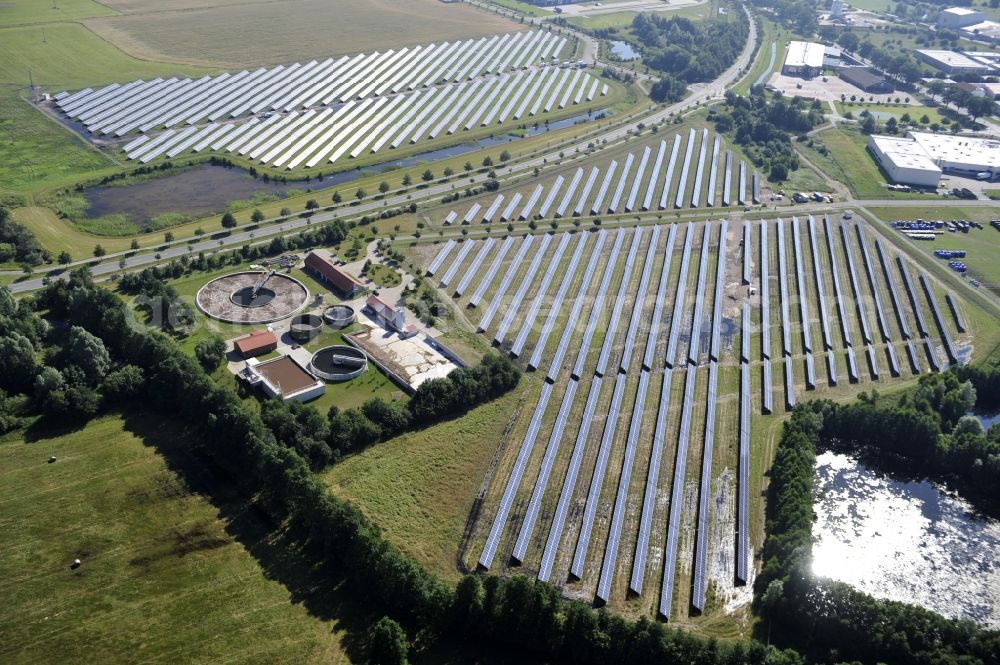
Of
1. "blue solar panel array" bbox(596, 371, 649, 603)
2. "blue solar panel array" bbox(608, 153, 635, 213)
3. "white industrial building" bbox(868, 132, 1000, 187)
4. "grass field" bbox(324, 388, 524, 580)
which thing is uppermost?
"white industrial building" bbox(868, 132, 1000, 187)

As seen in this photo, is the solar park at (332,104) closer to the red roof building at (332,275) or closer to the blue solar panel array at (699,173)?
the blue solar panel array at (699,173)

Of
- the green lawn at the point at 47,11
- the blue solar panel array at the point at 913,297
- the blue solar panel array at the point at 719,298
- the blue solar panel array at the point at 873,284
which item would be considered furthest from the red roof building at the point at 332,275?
the green lawn at the point at 47,11

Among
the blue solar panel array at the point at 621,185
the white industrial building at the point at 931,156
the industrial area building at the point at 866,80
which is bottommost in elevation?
the blue solar panel array at the point at 621,185

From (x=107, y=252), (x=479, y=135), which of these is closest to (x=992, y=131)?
(x=479, y=135)

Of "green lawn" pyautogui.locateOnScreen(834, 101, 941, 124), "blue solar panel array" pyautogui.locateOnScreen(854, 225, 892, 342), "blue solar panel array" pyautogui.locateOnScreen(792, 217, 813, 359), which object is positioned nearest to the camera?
"blue solar panel array" pyautogui.locateOnScreen(792, 217, 813, 359)

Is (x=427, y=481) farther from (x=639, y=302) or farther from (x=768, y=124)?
(x=768, y=124)

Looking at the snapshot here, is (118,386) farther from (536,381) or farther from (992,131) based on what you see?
(992,131)

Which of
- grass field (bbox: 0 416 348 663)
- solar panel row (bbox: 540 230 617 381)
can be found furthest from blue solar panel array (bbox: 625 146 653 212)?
grass field (bbox: 0 416 348 663)

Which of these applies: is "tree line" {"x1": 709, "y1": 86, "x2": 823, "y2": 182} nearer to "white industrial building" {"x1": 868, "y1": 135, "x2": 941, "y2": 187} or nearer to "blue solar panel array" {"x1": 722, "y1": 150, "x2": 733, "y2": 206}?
"blue solar panel array" {"x1": 722, "y1": 150, "x2": 733, "y2": 206}
